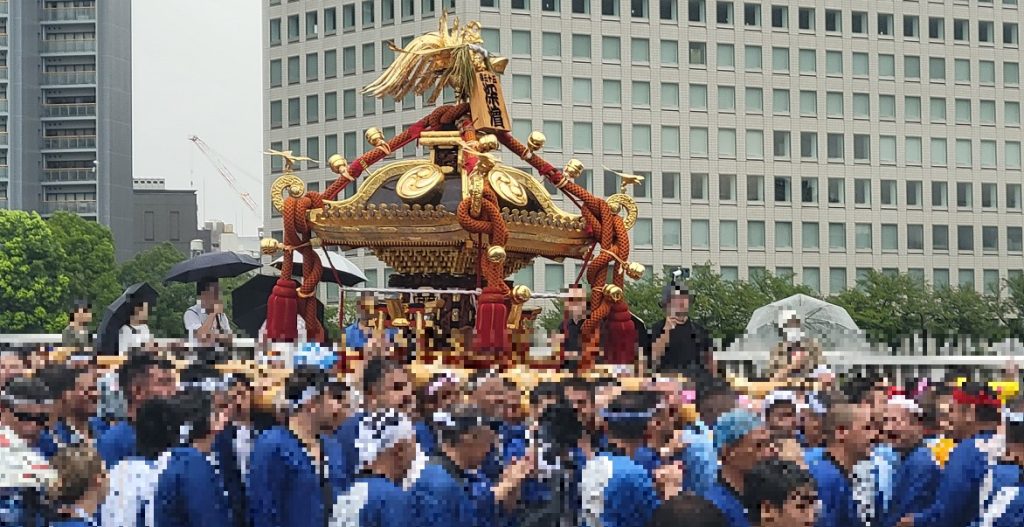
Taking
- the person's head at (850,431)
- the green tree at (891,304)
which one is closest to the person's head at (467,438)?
the person's head at (850,431)

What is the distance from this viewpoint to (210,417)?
23.2 ft

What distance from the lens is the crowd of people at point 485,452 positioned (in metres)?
6.45

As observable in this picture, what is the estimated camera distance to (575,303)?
13164 millimetres

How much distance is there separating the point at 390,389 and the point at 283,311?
209 inches

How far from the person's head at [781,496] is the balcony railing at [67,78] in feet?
298

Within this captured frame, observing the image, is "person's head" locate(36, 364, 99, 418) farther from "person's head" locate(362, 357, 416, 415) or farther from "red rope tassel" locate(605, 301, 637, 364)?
"red rope tassel" locate(605, 301, 637, 364)

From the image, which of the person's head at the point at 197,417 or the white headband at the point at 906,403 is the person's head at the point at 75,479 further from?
the white headband at the point at 906,403

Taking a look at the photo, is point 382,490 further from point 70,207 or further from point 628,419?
point 70,207

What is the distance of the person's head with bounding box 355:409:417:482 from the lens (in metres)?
6.54

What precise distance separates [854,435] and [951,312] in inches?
2008

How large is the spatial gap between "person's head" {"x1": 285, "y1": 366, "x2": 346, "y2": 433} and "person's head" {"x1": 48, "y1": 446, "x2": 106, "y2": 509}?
120cm

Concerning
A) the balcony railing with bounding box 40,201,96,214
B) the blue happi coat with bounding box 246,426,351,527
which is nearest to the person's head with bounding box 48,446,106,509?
the blue happi coat with bounding box 246,426,351,527

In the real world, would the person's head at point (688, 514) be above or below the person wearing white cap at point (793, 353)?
below

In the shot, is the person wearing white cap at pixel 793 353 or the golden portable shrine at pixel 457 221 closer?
the person wearing white cap at pixel 793 353
